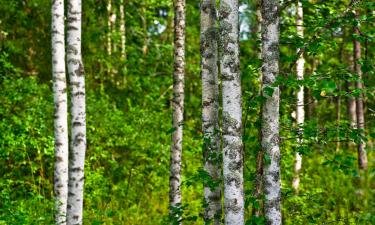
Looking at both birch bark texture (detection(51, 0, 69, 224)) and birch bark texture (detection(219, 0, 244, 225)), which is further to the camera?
birch bark texture (detection(51, 0, 69, 224))

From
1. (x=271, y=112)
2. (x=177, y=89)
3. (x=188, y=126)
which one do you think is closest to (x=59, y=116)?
(x=177, y=89)

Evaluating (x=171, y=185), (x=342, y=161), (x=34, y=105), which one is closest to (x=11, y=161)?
(x=34, y=105)

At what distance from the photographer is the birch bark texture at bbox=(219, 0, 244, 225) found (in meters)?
4.64

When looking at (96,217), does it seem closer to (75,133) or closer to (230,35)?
(75,133)

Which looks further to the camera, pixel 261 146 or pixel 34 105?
pixel 34 105

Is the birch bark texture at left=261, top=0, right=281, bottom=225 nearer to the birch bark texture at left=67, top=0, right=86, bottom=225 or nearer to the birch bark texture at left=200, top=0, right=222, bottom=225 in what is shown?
the birch bark texture at left=200, top=0, right=222, bottom=225

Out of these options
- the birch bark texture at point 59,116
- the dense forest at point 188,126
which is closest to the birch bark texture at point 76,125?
the dense forest at point 188,126

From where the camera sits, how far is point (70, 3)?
6.65 m

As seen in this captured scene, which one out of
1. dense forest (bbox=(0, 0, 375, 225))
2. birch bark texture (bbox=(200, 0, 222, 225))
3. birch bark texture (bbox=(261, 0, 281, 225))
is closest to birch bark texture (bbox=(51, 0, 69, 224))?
dense forest (bbox=(0, 0, 375, 225))

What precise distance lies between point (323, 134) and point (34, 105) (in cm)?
660

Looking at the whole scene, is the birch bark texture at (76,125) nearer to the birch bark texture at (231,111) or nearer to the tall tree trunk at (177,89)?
the tall tree trunk at (177,89)

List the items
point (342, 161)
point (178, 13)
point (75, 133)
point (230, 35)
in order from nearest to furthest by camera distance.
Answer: point (342, 161) → point (230, 35) → point (75, 133) → point (178, 13)

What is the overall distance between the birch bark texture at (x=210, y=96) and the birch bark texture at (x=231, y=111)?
65cm

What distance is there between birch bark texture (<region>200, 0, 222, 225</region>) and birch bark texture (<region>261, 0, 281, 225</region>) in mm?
788
